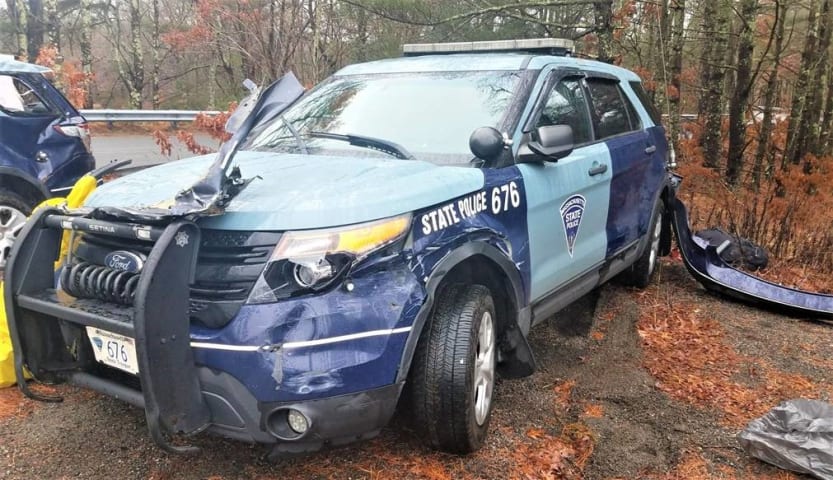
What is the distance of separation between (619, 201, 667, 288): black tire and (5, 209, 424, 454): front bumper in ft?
11.7

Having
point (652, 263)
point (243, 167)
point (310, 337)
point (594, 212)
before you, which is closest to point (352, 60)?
point (652, 263)

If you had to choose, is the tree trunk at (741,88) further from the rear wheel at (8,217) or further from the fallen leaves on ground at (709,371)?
the rear wheel at (8,217)

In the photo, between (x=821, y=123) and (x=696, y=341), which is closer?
(x=696, y=341)

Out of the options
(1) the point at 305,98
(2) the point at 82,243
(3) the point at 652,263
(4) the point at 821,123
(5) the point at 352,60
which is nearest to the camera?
(2) the point at 82,243

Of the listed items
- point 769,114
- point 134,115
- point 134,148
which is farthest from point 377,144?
point 769,114

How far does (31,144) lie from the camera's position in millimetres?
5855

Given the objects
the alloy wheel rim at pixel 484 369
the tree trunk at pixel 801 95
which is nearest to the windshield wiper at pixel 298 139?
the alloy wheel rim at pixel 484 369

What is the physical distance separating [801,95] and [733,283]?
906 cm

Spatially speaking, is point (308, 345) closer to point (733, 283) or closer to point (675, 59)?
point (733, 283)

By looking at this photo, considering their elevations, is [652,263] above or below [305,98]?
below

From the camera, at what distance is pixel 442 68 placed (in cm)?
387

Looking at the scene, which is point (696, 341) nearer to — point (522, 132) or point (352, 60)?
point (522, 132)

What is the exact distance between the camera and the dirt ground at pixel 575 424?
9.47 feet

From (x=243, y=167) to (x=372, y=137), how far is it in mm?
720
